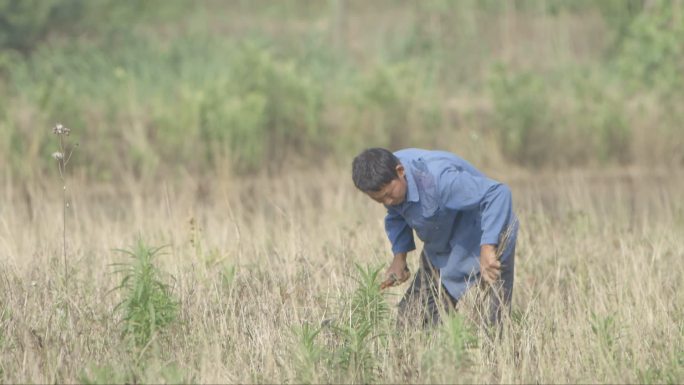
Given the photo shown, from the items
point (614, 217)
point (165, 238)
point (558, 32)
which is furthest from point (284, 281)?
point (558, 32)

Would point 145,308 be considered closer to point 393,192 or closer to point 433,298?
point 393,192

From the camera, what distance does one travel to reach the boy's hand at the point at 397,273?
6.81m

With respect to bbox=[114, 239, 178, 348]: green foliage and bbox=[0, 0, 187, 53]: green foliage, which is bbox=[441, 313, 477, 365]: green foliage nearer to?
bbox=[114, 239, 178, 348]: green foliage

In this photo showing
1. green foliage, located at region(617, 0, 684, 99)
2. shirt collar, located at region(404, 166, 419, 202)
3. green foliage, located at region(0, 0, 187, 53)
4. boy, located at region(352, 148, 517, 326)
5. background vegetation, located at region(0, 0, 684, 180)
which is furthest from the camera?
green foliage, located at region(0, 0, 187, 53)

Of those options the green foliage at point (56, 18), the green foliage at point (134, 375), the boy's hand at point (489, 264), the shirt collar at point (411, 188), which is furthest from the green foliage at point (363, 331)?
Result: the green foliage at point (56, 18)

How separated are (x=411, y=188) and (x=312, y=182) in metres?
8.70

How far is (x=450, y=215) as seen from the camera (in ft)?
21.8

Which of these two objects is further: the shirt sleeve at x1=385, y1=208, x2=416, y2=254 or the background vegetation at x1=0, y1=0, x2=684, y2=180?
the background vegetation at x1=0, y1=0, x2=684, y2=180

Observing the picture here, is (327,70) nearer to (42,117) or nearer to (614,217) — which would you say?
(42,117)

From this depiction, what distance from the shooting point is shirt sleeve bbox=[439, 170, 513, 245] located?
21.0 feet

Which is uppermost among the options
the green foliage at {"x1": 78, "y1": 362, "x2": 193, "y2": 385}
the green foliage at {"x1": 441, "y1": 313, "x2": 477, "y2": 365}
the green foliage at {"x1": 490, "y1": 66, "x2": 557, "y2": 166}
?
the green foliage at {"x1": 490, "y1": 66, "x2": 557, "y2": 166}

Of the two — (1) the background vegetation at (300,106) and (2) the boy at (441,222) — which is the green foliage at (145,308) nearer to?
(2) the boy at (441,222)

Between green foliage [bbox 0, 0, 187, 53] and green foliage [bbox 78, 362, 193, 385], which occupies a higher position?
green foliage [bbox 0, 0, 187, 53]

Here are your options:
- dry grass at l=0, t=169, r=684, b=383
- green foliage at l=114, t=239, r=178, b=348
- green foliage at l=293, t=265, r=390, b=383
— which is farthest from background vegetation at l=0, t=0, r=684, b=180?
green foliage at l=293, t=265, r=390, b=383
